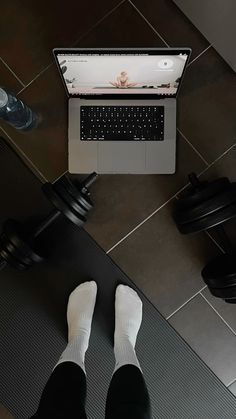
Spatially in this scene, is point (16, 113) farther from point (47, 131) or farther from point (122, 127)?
point (122, 127)

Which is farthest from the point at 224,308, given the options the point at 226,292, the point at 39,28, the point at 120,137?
the point at 39,28

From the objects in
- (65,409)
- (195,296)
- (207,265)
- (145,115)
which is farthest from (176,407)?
(145,115)

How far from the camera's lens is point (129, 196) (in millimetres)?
1402

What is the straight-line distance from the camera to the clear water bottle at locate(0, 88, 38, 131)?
1201 mm

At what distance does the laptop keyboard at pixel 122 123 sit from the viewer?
4.38 feet

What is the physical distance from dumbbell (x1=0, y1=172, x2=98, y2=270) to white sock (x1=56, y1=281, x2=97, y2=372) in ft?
0.54

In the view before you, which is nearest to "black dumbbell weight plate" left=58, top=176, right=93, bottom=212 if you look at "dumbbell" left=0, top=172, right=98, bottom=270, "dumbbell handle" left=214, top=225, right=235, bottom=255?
"dumbbell" left=0, top=172, right=98, bottom=270

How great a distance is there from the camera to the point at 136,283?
1.41 m

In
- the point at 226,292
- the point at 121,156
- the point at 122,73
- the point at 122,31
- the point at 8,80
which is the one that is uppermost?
the point at 8,80

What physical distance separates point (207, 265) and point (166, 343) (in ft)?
0.91

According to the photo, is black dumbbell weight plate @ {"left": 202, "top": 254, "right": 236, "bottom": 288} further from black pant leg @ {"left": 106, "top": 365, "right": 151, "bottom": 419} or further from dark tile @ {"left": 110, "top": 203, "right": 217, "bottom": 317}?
black pant leg @ {"left": 106, "top": 365, "right": 151, "bottom": 419}

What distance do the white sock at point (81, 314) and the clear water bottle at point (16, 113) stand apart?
513mm

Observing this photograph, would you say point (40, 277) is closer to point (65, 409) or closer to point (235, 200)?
point (65, 409)

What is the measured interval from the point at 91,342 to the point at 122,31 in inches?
37.6
